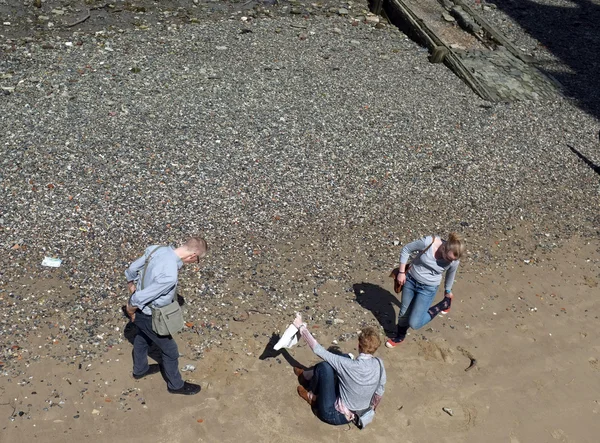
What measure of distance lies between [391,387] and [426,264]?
4.33 ft

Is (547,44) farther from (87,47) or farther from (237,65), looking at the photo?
(87,47)

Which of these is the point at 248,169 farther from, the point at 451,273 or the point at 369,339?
the point at 369,339

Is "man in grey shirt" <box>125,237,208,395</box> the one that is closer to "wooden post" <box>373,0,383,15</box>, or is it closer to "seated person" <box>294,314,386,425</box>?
"seated person" <box>294,314,386,425</box>

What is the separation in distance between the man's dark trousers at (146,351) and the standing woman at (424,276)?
2.39 m

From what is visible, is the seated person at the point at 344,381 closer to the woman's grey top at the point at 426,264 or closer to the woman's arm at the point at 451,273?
the woman's grey top at the point at 426,264

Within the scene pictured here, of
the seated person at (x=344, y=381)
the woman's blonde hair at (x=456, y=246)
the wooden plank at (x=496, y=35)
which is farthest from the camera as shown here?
the wooden plank at (x=496, y=35)

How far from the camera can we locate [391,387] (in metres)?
6.51

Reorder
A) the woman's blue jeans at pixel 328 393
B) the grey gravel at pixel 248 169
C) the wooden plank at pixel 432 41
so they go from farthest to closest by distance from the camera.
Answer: the wooden plank at pixel 432 41
the grey gravel at pixel 248 169
the woman's blue jeans at pixel 328 393

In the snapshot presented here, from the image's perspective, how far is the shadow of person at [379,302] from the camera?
7352 millimetres

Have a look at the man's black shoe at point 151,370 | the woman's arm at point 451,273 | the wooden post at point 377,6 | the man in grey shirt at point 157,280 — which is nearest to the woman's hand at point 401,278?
the woman's arm at point 451,273

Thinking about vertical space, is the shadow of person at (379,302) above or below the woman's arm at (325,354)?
below

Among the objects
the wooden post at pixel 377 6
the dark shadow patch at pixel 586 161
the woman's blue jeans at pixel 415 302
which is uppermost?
the woman's blue jeans at pixel 415 302

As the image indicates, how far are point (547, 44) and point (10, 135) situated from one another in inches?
476

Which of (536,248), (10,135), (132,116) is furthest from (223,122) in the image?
(536,248)
